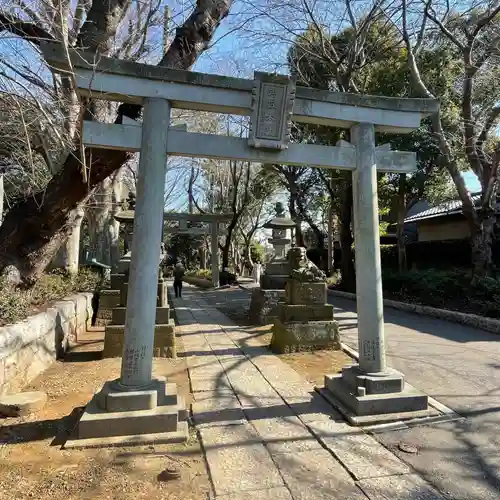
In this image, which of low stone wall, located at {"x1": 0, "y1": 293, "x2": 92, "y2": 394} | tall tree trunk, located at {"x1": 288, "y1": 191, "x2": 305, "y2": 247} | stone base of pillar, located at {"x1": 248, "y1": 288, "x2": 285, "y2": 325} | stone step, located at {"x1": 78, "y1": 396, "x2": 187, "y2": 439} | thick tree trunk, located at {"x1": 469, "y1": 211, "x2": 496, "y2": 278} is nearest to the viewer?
stone step, located at {"x1": 78, "y1": 396, "x2": 187, "y2": 439}

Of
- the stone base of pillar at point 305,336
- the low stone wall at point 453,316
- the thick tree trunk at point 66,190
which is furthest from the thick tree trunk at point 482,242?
the thick tree trunk at point 66,190

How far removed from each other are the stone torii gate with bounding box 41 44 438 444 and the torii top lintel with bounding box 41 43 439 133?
10 millimetres

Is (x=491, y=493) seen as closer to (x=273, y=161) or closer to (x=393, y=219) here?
(x=273, y=161)

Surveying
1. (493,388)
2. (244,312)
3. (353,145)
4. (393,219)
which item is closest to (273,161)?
(353,145)

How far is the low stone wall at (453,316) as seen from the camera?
8.42 m

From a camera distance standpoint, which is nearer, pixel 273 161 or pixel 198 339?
pixel 273 161

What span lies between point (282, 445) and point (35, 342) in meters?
3.92

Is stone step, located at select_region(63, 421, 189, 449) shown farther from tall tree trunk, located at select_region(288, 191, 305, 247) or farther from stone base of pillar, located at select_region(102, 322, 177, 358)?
tall tree trunk, located at select_region(288, 191, 305, 247)

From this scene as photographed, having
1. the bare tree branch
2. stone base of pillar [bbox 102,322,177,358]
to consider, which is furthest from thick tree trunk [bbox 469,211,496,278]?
the bare tree branch

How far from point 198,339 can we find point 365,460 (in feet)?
17.4

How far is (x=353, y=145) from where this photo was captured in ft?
15.3

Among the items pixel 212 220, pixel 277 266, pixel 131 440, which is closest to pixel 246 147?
pixel 131 440

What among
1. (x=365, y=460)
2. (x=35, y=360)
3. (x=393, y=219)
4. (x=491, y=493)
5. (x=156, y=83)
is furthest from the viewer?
(x=393, y=219)

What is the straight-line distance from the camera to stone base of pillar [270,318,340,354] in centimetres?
695
